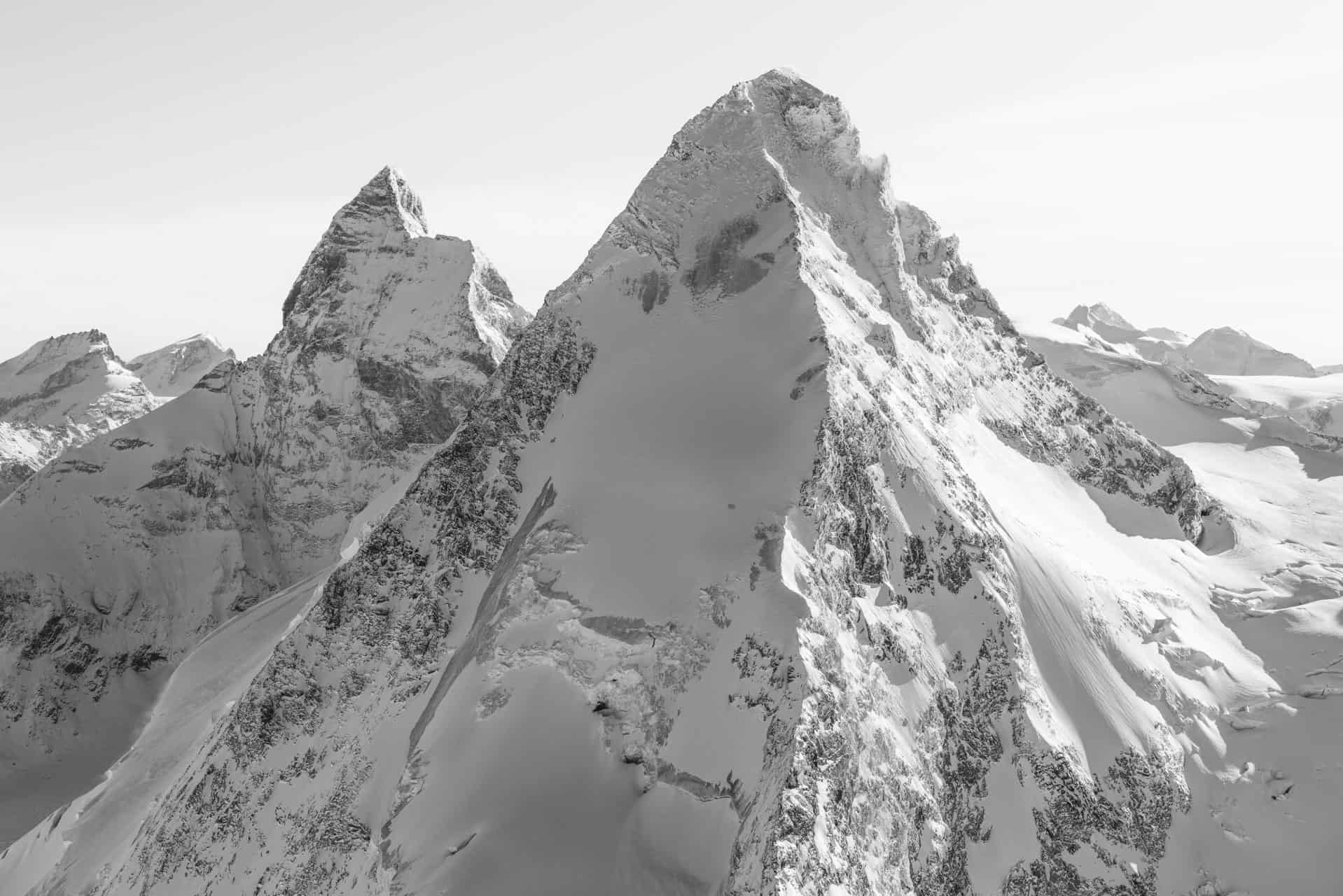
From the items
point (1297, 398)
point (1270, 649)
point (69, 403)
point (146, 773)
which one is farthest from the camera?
point (69, 403)

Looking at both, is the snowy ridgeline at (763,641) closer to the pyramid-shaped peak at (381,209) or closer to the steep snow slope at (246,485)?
the steep snow slope at (246,485)

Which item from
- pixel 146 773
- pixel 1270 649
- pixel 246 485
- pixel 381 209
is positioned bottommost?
pixel 146 773

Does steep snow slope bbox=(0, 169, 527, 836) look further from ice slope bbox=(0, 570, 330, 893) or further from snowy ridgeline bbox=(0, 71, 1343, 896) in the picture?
snowy ridgeline bbox=(0, 71, 1343, 896)

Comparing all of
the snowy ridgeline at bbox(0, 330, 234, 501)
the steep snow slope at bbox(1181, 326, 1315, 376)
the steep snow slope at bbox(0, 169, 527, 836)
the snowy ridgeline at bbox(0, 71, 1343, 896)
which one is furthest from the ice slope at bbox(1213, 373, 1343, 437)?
the snowy ridgeline at bbox(0, 330, 234, 501)

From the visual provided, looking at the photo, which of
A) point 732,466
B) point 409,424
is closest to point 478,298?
point 409,424

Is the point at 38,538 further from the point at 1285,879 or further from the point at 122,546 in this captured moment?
the point at 1285,879

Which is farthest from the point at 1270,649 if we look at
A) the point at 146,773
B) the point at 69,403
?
the point at 69,403

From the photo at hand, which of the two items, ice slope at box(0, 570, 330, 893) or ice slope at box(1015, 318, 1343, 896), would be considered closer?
ice slope at box(1015, 318, 1343, 896)

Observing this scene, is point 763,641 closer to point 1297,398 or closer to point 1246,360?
point 1297,398
